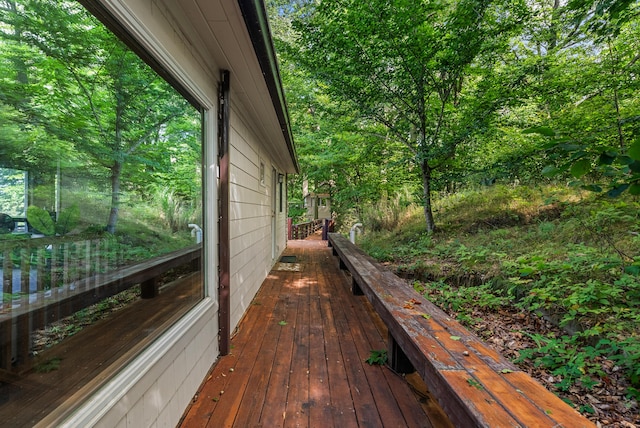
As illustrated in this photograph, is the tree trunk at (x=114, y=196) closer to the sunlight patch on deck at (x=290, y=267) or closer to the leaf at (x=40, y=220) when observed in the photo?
the leaf at (x=40, y=220)

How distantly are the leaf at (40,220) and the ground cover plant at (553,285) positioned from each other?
2893 mm

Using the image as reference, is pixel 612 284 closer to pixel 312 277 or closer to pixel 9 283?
pixel 312 277

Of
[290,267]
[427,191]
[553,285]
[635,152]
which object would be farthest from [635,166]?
[290,267]

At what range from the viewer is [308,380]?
2045mm

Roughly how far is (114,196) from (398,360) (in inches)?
84.5

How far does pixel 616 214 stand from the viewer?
3.55 m

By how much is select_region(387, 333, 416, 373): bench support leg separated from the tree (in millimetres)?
4437

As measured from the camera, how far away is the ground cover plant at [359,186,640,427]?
1975mm

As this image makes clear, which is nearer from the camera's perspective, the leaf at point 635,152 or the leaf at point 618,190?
the leaf at point 635,152

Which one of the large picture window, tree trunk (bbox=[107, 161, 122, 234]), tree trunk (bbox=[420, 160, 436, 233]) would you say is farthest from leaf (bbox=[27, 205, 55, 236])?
tree trunk (bbox=[420, 160, 436, 233])

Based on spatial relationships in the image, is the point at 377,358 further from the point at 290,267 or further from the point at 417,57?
the point at 417,57

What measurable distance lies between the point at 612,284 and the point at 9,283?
169 inches

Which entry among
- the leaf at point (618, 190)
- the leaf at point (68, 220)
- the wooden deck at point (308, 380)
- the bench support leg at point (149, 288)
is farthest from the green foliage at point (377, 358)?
the leaf at point (68, 220)

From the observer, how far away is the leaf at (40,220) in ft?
3.59
